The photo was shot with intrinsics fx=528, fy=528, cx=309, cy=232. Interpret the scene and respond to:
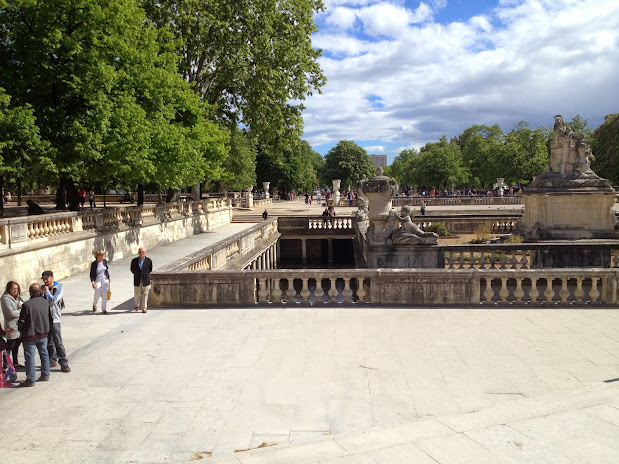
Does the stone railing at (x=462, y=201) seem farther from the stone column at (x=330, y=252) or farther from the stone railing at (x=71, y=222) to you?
the stone railing at (x=71, y=222)

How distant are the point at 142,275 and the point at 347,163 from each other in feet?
276

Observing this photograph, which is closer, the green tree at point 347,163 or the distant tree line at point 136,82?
the distant tree line at point 136,82

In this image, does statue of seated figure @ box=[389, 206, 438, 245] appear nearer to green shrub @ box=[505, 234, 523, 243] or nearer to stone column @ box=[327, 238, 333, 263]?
green shrub @ box=[505, 234, 523, 243]

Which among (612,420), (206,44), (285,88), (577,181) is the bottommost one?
(612,420)

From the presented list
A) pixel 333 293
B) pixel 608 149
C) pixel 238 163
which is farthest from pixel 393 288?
pixel 608 149

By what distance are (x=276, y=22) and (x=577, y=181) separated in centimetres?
2197

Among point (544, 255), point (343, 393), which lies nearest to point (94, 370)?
point (343, 393)

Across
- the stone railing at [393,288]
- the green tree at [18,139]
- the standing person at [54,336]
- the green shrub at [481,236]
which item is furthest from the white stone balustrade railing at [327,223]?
the standing person at [54,336]

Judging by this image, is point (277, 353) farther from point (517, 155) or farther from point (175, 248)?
point (517, 155)

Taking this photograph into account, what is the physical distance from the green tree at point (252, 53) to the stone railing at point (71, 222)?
28.4ft

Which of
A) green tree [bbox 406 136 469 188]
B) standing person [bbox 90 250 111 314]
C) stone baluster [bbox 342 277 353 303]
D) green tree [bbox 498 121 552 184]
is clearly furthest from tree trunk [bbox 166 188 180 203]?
green tree [bbox 406 136 469 188]

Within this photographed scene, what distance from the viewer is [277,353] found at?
7750mm

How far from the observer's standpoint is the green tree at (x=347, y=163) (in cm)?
9346

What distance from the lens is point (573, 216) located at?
19.7 metres
